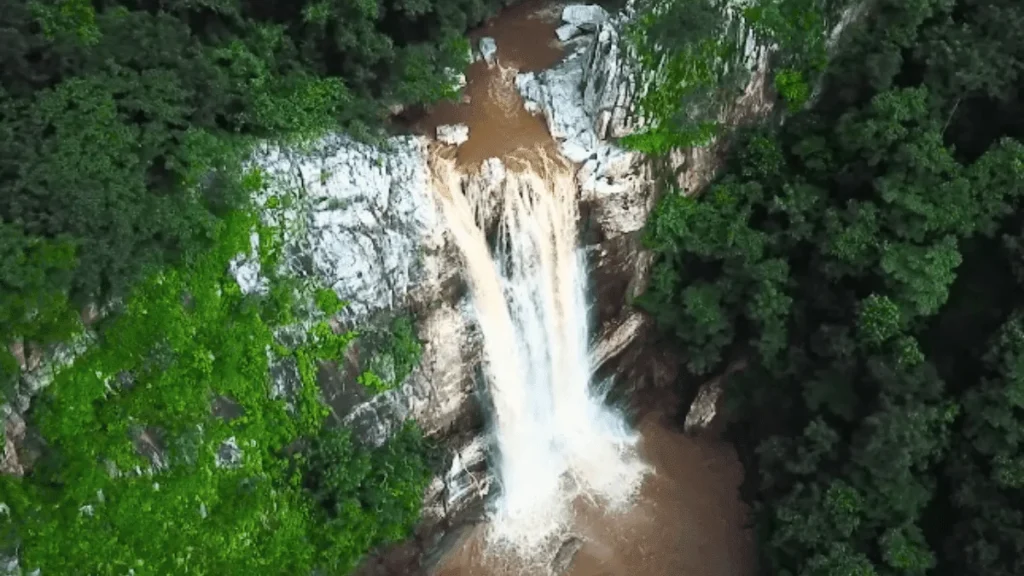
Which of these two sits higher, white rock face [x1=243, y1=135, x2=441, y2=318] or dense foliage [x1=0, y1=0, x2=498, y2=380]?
dense foliage [x1=0, y1=0, x2=498, y2=380]

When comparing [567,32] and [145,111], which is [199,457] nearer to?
[145,111]

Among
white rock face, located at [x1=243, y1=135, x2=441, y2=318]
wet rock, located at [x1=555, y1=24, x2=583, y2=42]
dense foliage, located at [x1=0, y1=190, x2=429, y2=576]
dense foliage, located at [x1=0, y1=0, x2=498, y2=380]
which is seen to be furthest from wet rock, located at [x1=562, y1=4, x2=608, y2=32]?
dense foliage, located at [x1=0, y1=190, x2=429, y2=576]

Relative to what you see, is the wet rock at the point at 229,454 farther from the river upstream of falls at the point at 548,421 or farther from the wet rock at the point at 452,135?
the wet rock at the point at 452,135

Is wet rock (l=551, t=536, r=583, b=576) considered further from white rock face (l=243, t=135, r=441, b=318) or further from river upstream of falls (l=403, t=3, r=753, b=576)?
white rock face (l=243, t=135, r=441, b=318)

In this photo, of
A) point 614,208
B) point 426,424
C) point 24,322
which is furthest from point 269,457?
point 614,208

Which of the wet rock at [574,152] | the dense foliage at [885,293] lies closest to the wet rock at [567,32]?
the wet rock at [574,152]

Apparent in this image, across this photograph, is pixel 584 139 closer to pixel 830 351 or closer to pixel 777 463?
pixel 830 351
